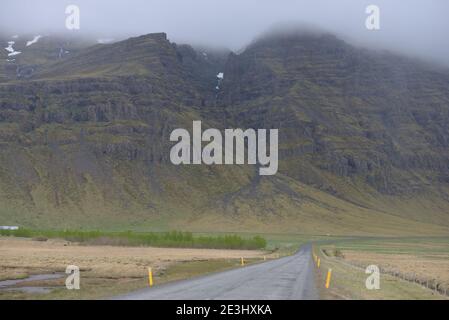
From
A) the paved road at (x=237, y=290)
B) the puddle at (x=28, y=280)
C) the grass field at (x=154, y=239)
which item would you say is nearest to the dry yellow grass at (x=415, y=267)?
the paved road at (x=237, y=290)

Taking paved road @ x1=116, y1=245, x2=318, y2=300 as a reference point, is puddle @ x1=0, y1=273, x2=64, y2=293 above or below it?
below

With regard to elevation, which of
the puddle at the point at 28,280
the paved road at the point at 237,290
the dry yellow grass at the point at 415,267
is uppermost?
the paved road at the point at 237,290

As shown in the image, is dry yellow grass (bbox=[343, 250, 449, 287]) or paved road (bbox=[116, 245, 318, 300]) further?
dry yellow grass (bbox=[343, 250, 449, 287])

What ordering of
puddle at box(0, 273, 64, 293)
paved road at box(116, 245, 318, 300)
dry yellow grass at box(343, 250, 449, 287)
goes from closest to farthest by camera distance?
paved road at box(116, 245, 318, 300)
puddle at box(0, 273, 64, 293)
dry yellow grass at box(343, 250, 449, 287)

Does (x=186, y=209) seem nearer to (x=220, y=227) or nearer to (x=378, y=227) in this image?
(x=220, y=227)

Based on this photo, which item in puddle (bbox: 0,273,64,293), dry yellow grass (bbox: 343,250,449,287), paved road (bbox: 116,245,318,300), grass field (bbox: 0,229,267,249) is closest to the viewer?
paved road (bbox: 116,245,318,300)

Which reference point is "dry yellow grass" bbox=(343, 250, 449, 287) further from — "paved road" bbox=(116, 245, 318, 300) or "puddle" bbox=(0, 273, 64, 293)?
"puddle" bbox=(0, 273, 64, 293)

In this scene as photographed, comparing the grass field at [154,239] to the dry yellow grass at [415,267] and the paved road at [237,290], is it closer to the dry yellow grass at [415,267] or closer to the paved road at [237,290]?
the dry yellow grass at [415,267]

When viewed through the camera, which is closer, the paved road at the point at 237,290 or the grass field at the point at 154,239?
the paved road at the point at 237,290

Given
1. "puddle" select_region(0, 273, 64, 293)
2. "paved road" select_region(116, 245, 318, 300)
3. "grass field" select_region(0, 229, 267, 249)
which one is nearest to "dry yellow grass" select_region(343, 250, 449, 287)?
"paved road" select_region(116, 245, 318, 300)

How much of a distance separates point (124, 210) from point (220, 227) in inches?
1223

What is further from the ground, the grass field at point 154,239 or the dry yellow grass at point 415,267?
the dry yellow grass at point 415,267

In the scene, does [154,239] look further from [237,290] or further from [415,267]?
[237,290]
